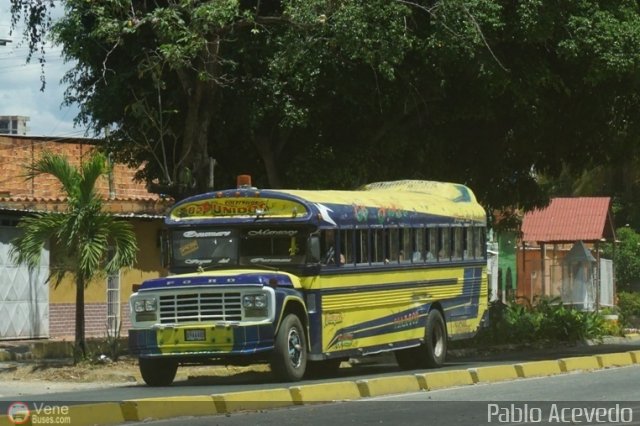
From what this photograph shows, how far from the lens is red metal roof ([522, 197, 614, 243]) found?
3972cm

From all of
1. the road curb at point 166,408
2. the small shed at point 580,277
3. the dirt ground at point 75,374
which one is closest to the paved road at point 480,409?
the road curb at point 166,408

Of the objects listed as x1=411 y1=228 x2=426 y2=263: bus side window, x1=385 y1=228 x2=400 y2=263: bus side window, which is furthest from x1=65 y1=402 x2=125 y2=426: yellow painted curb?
x1=411 y1=228 x2=426 y2=263: bus side window

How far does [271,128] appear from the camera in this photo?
25656mm

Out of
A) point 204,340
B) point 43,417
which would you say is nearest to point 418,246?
point 204,340

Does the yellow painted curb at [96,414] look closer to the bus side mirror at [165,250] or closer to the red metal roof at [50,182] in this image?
the bus side mirror at [165,250]

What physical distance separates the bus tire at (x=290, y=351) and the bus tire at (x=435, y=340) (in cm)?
370

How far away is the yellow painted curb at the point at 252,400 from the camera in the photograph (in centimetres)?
1370

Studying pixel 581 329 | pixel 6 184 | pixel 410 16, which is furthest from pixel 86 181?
pixel 6 184

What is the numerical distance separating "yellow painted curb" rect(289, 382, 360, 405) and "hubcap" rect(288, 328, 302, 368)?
2491 millimetres

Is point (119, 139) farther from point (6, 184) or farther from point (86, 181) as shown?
point (6, 184)

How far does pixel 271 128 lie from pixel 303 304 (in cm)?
785

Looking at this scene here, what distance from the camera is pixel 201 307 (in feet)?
57.9

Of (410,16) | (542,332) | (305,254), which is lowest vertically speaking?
(542,332)

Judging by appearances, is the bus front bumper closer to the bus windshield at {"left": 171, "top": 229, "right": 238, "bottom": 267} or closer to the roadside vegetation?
the bus windshield at {"left": 171, "top": 229, "right": 238, "bottom": 267}
